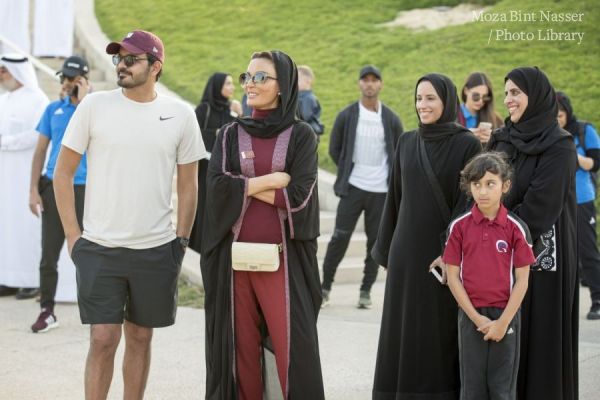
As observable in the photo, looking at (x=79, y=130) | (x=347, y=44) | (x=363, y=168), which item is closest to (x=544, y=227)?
(x=79, y=130)

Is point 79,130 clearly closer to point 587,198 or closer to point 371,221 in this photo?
point 371,221

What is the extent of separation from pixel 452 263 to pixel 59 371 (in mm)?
3125

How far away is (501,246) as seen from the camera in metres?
4.86

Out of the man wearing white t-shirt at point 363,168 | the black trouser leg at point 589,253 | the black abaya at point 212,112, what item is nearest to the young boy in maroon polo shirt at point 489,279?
the black trouser leg at point 589,253

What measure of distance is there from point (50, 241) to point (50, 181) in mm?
525

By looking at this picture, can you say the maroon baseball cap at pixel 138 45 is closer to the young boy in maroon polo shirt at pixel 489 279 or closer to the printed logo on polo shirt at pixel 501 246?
the young boy in maroon polo shirt at pixel 489 279

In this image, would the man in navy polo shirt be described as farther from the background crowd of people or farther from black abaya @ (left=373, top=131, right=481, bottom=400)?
black abaya @ (left=373, top=131, right=481, bottom=400)

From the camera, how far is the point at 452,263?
4945 millimetres

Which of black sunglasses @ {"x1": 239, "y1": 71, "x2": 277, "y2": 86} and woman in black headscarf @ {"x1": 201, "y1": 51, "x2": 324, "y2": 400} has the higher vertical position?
black sunglasses @ {"x1": 239, "y1": 71, "x2": 277, "y2": 86}

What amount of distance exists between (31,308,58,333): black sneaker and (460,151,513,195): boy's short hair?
4288 mm

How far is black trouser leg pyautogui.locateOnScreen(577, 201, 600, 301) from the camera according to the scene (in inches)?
347

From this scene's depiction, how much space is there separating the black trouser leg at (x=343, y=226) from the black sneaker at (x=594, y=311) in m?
2.26

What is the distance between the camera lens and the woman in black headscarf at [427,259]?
17.7 ft

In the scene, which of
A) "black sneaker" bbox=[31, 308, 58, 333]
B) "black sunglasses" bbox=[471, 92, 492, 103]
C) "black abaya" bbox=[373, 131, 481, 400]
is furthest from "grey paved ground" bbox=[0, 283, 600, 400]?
"black sunglasses" bbox=[471, 92, 492, 103]
